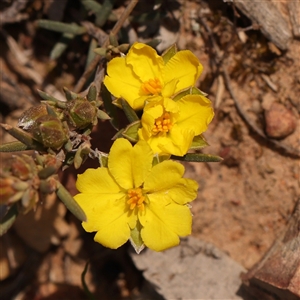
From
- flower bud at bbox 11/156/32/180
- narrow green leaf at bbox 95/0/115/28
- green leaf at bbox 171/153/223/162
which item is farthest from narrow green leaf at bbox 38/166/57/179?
narrow green leaf at bbox 95/0/115/28

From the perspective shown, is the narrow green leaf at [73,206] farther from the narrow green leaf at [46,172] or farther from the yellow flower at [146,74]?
the yellow flower at [146,74]

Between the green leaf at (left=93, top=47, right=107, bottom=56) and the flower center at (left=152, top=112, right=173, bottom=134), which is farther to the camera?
the green leaf at (left=93, top=47, right=107, bottom=56)

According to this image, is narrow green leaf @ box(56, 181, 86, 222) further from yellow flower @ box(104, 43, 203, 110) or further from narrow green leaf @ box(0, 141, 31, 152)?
yellow flower @ box(104, 43, 203, 110)

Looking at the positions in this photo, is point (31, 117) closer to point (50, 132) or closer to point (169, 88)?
point (50, 132)

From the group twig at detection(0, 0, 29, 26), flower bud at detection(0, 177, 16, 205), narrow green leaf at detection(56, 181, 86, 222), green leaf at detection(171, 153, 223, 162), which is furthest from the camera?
twig at detection(0, 0, 29, 26)

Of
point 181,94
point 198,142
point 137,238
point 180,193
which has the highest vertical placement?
point 181,94

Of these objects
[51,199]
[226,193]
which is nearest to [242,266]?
[226,193]

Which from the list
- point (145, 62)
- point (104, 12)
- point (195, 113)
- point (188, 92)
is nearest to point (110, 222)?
point (195, 113)
